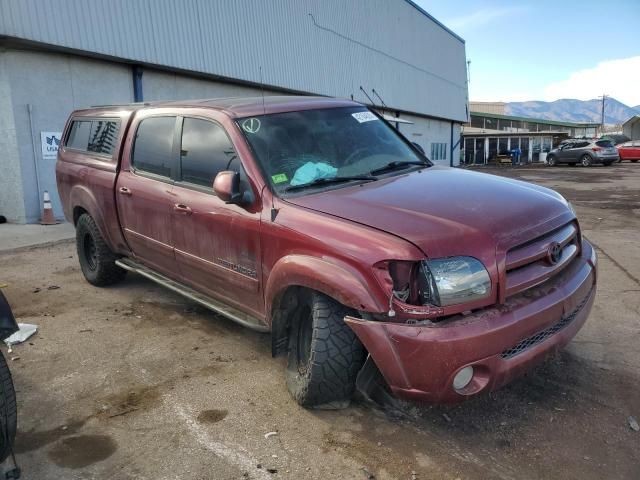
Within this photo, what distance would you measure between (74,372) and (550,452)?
3.17 meters

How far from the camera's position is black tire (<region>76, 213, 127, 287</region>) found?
5.39m

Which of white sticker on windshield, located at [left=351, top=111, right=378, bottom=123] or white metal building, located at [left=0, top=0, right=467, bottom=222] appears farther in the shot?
white metal building, located at [left=0, top=0, right=467, bottom=222]

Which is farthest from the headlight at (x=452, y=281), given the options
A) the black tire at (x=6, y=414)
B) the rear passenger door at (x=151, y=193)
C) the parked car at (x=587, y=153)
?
the parked car at (x=587, y=153)

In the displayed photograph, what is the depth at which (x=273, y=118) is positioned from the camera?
12.3 feet

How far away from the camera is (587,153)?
31.0 m

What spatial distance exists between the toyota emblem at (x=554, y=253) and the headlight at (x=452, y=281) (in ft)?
1.90

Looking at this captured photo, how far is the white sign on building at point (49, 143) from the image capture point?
10156mm

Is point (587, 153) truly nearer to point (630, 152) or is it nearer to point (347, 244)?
point (630, 152)

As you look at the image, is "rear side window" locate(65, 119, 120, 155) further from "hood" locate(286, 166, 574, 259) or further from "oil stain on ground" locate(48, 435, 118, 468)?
"oil stain on ground" locate(48, 435, 118, 468)

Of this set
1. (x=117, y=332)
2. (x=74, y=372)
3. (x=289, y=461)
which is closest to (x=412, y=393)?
(x=289, y=461)

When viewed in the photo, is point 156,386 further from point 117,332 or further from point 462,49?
point 462,49

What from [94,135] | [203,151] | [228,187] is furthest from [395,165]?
[94,135]

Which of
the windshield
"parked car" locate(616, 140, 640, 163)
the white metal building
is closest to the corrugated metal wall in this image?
the white metal building

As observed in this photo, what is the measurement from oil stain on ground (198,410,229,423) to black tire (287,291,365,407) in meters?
0.46
